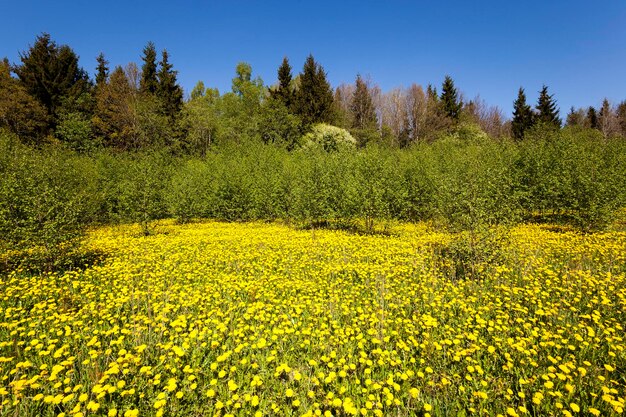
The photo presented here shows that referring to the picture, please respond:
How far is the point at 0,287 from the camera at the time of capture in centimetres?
764

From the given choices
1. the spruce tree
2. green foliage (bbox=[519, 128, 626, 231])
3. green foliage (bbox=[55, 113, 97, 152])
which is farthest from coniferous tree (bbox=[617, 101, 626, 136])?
green foliage (bbox=[55, 113, 97, 152])

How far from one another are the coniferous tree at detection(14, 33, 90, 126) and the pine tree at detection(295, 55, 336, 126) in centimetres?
2695

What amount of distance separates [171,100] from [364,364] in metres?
46.1

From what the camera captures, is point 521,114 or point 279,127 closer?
point 279,127

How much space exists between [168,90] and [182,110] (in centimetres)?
467

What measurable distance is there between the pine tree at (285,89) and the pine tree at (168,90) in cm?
1332

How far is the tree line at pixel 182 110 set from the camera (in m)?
31.2

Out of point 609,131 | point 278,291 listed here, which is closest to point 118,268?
point 278,291

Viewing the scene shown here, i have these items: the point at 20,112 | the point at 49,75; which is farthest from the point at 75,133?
the point at 49,75

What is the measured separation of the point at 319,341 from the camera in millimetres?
4945

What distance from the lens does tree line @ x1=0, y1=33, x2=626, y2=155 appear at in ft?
102

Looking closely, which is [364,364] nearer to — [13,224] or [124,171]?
[13,224]

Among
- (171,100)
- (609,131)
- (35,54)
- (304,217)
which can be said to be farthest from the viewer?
(609,131)

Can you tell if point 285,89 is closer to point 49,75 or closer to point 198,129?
point 198,129
